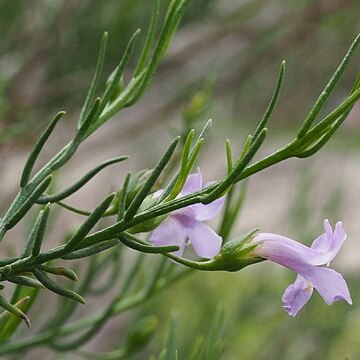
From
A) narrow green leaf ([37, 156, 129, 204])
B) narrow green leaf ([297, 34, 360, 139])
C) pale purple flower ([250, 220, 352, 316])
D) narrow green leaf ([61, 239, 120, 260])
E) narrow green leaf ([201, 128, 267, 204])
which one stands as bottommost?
pale purple flower ([250, 220, 352, 316])

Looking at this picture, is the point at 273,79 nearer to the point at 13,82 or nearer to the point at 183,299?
the point at 183,299

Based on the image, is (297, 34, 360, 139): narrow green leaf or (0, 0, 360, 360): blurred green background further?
(0, 0, 360, 360): blurred green background

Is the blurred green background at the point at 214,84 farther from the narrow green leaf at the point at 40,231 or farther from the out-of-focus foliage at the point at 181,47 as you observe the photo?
the narrow green leaf at the point at 40,231

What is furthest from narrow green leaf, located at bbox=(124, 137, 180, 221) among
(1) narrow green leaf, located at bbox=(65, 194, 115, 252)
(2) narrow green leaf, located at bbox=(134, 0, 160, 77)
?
(2) narrow green leaf, located at bbox=(134, 0, 160, 77)

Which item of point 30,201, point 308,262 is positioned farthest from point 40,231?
point 308,262

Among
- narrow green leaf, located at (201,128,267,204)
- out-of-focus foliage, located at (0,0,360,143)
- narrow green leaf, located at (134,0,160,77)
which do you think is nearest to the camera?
narrow green leaf, located at (201,128,267,204)

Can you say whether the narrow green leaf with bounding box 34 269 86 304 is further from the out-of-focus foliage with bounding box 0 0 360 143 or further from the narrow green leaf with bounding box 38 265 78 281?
the out-of-focus foliage with bounding box 0 0 360 143

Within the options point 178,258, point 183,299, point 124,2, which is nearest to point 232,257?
point 178,258
